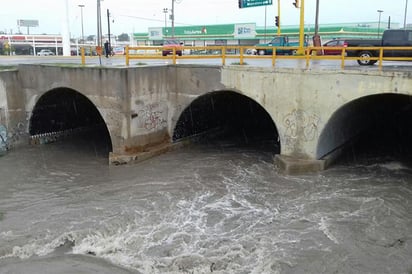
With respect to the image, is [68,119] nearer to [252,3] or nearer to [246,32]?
[252,3]

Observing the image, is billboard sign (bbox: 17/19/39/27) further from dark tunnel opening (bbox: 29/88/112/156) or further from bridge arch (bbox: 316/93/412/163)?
bridge arch (bbox: 316/93/412/163)

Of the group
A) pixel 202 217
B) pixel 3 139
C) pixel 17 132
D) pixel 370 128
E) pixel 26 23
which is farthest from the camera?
pixel 26 23

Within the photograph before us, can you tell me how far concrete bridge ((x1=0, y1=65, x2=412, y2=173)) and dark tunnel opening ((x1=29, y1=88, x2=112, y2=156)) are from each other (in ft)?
0.20

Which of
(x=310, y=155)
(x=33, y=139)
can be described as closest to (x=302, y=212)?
(x=310, y=155)

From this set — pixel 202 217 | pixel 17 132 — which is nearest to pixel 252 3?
pixel 17 132

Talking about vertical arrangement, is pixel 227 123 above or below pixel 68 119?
below

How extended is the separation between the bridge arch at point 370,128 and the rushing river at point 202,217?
117 centimetres

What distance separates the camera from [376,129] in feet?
76.8

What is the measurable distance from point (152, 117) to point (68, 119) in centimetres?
695

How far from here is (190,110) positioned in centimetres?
2012

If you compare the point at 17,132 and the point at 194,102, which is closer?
the point at 194,102

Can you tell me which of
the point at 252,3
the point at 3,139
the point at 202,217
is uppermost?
the point at 252,3

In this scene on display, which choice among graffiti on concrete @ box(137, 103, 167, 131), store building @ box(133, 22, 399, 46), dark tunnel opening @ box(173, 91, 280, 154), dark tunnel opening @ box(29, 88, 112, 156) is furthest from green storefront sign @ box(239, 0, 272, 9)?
store building @ box(133, 22, 399, 46)

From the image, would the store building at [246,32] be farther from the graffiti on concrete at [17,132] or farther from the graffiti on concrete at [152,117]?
the graffiti on concrete at [152,117]
